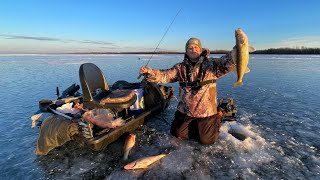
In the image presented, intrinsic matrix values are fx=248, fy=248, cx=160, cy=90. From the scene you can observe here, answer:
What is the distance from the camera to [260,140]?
4.75m

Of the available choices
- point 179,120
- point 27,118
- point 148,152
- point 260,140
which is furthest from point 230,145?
point 27,118

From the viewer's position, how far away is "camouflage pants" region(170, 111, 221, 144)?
4.66m

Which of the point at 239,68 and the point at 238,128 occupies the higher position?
the point at 239,68

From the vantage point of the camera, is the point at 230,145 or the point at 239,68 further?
the point at 230,145

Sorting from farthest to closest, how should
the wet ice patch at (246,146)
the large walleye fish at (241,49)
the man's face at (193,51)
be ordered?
the man's face at (193,51) → the wet ice patch at (246,146) → the large walleye fish at (241,49)

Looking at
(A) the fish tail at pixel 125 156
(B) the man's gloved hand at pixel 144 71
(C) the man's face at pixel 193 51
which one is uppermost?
(C) the man's face at pixel 193 51

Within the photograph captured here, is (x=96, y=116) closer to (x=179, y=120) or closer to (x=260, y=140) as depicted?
(x=179, y=120)

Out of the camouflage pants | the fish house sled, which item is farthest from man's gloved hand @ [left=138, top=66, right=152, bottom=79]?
the camouflage pants

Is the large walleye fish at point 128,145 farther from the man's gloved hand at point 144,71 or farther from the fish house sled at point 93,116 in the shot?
the man's gloved hand at point 144,71

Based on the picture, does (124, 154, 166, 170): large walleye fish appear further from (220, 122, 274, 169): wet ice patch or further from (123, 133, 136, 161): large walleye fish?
(220, 122, 274, 169): wet ice patch

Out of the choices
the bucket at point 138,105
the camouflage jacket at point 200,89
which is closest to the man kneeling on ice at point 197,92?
the camouflage jacket at point 200,89

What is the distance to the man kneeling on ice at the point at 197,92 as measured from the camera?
4.69 meters

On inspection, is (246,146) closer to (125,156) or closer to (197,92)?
(197,92)

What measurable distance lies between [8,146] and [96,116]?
1.90 meters
